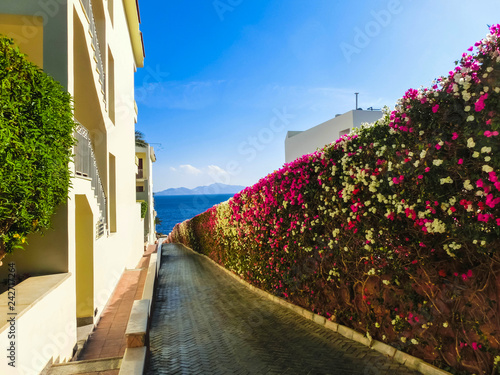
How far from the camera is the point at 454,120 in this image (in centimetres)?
351

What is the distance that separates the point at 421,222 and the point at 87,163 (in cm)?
726

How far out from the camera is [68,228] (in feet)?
17.4

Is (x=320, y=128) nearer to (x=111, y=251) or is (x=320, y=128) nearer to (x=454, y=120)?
(x=111, y=251)

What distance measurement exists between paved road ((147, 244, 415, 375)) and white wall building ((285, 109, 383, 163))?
13.7 metres

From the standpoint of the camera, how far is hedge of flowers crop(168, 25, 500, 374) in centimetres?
325

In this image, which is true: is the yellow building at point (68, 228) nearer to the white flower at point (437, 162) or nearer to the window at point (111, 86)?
the window at point (111, 86)

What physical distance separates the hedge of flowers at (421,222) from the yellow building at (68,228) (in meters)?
4.90

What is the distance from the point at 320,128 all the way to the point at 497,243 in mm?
27452

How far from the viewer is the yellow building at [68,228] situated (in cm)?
411

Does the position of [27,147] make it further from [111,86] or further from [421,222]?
[111,86]

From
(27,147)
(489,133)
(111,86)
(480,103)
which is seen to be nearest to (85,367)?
(27,147)

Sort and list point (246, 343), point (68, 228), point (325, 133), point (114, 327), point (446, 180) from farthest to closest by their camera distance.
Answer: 1. point (325, 133)
2. point (114, 327)
3. point (246, 343)
4. point (68, 228)
5. point (446, 180)

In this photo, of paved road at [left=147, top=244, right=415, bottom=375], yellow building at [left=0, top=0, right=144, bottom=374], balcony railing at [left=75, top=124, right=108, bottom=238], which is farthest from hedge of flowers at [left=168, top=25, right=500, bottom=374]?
balcony railing at [left=75, top=124, right=108, bottom=238]

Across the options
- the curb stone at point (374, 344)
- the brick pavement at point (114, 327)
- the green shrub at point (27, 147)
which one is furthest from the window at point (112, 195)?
the curb stone at point (374, 344)
